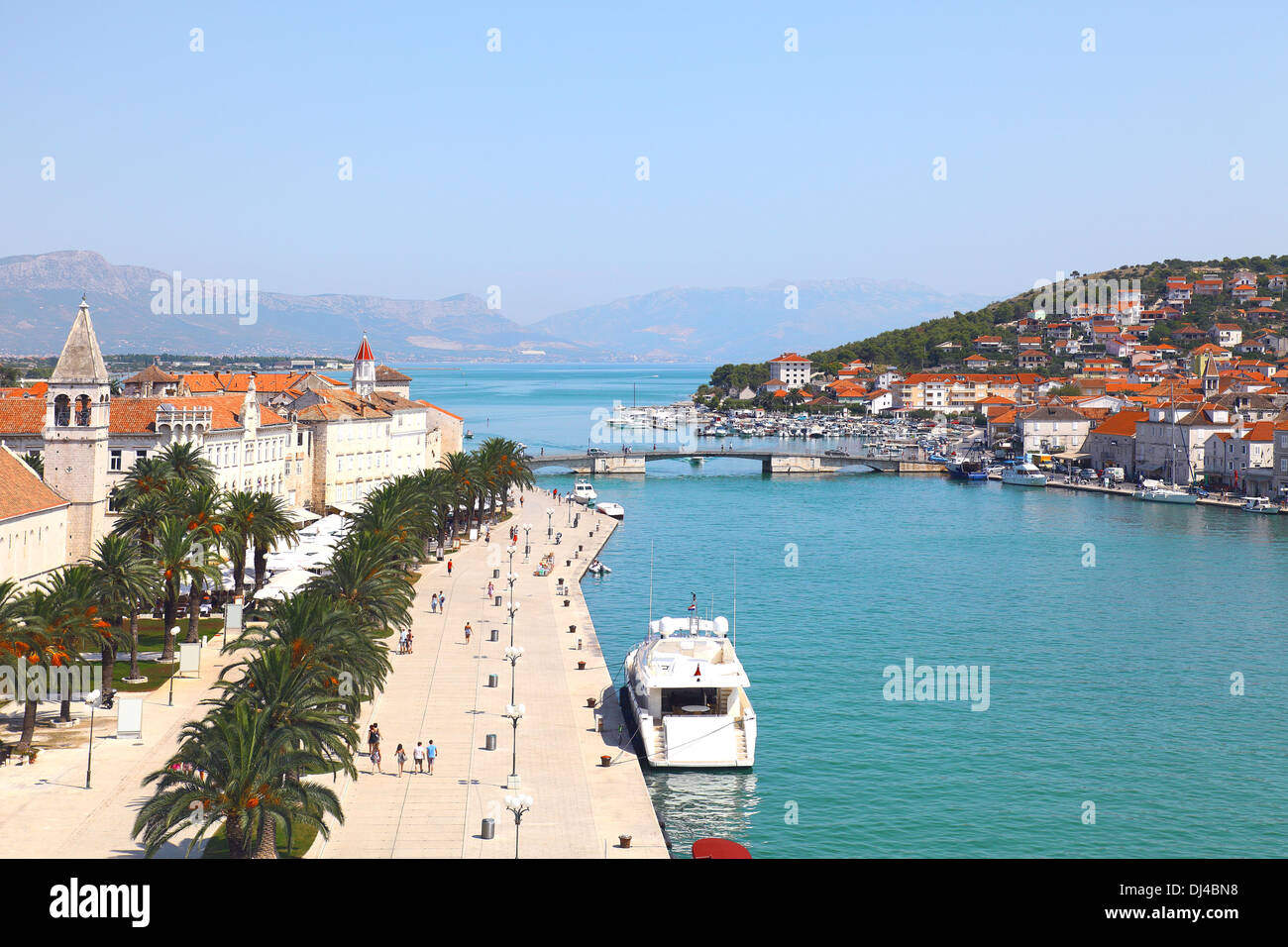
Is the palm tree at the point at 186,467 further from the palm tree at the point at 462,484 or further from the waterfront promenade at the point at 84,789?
the palm tree at the point at 462,484

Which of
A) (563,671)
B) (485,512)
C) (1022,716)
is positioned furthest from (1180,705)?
(485,512)

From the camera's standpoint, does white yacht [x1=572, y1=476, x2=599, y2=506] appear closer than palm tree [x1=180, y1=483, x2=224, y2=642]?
No

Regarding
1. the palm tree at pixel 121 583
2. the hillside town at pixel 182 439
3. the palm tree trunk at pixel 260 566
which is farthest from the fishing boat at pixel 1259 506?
the palm tree at pixel 121 583

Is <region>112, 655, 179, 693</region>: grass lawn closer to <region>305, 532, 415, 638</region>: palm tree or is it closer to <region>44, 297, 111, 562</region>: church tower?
<region>305, 532, 415, 638</region>: palm tree

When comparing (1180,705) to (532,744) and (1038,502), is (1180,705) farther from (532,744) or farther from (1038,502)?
(1038,502)

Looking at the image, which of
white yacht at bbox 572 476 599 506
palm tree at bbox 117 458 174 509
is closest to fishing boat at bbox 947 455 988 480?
white yacht at bbox 572 476 599 506
